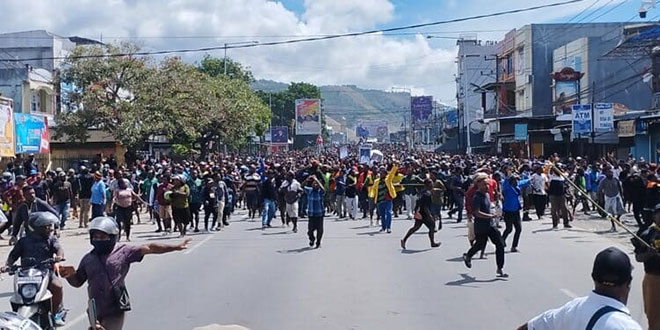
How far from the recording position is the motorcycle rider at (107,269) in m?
6.99

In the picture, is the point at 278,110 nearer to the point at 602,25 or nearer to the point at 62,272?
the point at 602,25

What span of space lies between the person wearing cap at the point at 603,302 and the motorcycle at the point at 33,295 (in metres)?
5.14

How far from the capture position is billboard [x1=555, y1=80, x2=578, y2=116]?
183 feet

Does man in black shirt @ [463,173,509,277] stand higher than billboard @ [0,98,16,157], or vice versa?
billboard @ [0,98,16,157]

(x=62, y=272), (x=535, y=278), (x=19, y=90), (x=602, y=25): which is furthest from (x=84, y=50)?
(x=602, y=25)

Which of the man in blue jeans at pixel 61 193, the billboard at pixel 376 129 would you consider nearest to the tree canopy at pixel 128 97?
the man in blue jeans at pixel 61 193

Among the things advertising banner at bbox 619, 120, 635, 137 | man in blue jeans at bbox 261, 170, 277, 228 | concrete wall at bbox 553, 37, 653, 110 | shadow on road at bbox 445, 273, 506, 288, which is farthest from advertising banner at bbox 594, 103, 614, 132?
shadow on road at bbox 445, 273, 506, 288

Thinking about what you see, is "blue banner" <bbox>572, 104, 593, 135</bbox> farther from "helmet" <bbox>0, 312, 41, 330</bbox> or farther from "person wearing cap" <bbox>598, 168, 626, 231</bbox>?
A: "helmet" <bbox>0, 312, 41, 330</bbox>

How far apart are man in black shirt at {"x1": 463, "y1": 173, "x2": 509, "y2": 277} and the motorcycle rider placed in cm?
731

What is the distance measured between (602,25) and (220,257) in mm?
55075

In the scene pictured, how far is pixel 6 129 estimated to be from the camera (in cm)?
3017

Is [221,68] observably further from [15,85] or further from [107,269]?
[107,269]

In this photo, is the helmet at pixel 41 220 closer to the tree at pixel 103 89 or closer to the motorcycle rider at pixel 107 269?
the motorcycle rider at pixel 107 269

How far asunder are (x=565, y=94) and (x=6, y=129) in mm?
38081
